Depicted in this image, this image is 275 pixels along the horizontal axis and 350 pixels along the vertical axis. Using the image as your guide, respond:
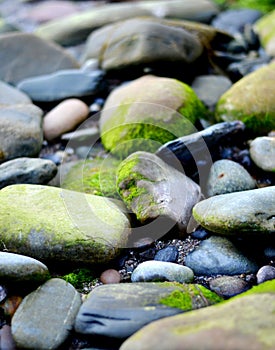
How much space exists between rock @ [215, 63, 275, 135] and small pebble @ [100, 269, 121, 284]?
190cm

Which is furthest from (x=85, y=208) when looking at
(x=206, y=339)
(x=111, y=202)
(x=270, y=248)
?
(x=206, y=339)

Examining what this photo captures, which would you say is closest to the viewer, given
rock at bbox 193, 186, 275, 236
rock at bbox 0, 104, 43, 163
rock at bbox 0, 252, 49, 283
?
rock at bbox 0, 252, 49, 283

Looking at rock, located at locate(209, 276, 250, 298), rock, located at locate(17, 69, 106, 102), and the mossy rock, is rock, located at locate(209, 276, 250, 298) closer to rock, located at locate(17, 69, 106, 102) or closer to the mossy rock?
the mossy rock

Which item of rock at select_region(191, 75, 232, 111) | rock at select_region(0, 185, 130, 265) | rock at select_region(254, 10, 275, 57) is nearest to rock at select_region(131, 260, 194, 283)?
rock at select_region(0, 185, 130, 265)

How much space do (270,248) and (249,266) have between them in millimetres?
183

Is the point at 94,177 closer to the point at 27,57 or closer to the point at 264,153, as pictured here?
the point at 264,153

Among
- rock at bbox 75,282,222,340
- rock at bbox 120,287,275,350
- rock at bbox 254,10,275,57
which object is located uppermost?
rock at bbox 120,287,275,350

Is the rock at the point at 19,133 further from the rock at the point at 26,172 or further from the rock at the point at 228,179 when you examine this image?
the rock at the point at 228,179

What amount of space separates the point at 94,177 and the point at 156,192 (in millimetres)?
717

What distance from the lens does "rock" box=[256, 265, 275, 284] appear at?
2.60m

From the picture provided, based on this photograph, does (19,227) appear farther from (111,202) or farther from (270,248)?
(270,248)

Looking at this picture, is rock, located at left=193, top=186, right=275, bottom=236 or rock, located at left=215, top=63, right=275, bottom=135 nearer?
rock, located at left=193, top=186, right=275, bottom=236

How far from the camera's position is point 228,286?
2.59 meters

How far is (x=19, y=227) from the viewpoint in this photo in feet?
9.32
